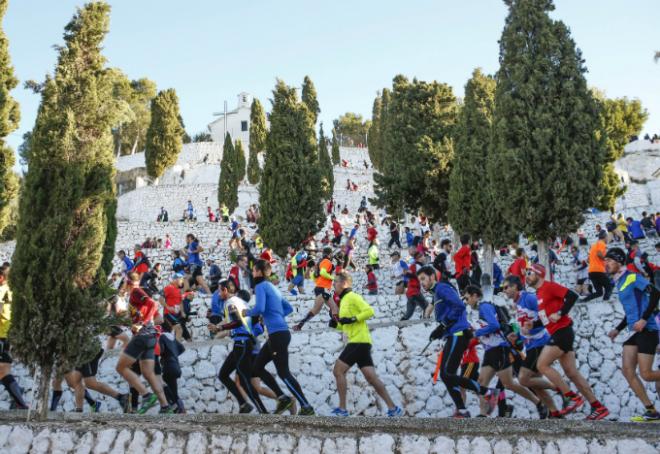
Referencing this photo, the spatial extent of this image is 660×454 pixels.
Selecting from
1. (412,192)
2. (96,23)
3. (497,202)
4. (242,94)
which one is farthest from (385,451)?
(242,94)

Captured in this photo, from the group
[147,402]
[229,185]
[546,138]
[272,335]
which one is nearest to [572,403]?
[272,335]

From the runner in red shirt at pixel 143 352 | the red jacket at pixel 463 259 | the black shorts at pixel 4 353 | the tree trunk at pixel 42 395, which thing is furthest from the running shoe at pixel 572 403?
the black shorts at pixel 4 353

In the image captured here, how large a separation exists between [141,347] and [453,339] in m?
4.15

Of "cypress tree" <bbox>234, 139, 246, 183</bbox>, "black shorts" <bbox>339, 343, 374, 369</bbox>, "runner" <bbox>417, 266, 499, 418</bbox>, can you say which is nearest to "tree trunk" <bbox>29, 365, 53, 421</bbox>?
"black shorts" <bbox>339, 343, 374, 369</bbox>

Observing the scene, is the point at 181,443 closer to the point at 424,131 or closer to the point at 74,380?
the point at 74,380

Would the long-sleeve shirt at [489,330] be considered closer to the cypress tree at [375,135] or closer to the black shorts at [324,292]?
the black shorts at [324,292]

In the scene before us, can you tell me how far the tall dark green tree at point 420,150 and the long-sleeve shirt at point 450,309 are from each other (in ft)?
55.8

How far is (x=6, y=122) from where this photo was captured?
633 inches

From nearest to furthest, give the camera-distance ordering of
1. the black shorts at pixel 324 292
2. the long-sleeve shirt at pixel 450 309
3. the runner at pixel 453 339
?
the runner at pixel 453 339
the long-sleeve shirt at pixel 450 309
the black shorts at pixel 324 292

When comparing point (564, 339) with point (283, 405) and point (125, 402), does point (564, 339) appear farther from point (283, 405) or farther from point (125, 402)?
point (125, 402)

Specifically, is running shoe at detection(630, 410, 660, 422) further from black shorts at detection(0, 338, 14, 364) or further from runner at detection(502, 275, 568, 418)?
black shorts at detection(0, 338, 14, 364)

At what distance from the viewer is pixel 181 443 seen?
655cm

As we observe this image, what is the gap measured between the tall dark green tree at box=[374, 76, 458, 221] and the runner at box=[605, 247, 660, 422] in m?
17.7

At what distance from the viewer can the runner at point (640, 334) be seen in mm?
7070
